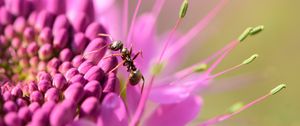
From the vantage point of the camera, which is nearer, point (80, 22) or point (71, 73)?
point (71, 73)

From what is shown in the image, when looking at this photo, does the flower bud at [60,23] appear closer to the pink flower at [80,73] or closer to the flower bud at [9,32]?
the pink flower at [80,73]

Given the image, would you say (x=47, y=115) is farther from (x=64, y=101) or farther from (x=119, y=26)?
(x=119, y=26)

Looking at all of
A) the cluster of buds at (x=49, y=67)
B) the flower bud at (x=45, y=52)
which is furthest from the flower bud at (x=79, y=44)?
the flower bud at (x=45, y=52)

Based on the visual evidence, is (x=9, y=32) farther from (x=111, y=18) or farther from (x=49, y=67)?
(x=111, y=18)

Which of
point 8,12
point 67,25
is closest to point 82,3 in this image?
point 67,25

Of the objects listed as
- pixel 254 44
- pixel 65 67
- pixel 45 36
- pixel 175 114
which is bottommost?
pixel 175 114

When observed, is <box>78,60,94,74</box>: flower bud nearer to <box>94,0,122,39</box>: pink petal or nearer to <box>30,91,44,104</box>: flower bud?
<box>30,91,44,104</box>: flower bud

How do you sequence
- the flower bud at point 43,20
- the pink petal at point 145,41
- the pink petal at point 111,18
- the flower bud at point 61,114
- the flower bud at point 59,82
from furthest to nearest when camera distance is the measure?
the pink petal at point 111,18 < the pink petal at point 145,41 < the flower bud at point 43,20 < the flower bud at point 59,82 < the flower bud at point 61,114

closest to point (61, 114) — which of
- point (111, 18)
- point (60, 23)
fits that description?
point (60, 23)
